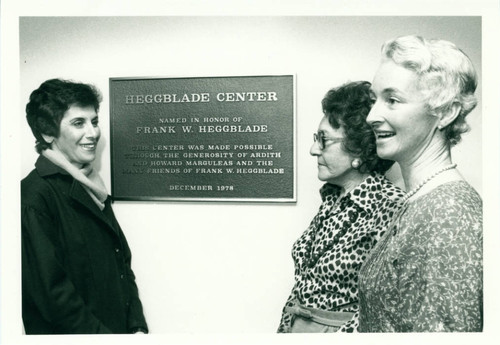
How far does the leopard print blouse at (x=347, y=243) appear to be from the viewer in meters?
1.64

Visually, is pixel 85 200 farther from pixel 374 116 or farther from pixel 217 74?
pixel 374 116

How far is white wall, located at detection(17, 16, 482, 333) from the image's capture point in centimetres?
172

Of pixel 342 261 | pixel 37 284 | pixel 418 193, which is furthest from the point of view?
pixel 37 284

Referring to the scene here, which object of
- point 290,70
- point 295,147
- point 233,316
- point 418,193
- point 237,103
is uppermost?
point 290,70

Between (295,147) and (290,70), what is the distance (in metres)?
0.27

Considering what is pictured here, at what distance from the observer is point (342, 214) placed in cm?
168

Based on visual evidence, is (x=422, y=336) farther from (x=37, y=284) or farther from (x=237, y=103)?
(x=37, y=284)

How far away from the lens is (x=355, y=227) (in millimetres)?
1654

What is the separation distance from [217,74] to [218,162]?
1.02 ft

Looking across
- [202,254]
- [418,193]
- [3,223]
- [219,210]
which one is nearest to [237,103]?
[219,210]

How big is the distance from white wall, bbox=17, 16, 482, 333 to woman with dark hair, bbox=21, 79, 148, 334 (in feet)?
0.17

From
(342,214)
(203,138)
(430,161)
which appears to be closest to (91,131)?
(203,138)

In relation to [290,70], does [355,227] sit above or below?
below

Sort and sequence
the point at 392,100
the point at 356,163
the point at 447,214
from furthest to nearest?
the point at 356,163 < the point at 392,100 < the point at 447,214
